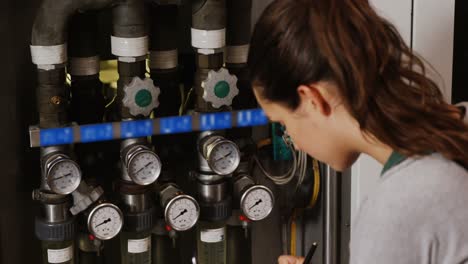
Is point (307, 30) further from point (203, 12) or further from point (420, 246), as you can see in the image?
point (203, 12)

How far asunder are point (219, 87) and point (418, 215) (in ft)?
2.04

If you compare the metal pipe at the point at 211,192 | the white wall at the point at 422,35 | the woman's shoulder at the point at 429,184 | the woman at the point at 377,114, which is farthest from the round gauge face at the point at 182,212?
the woman's shoulder at the point at 429,184

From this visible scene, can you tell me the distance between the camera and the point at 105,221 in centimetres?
170

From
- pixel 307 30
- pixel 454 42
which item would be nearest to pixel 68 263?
pixel 307 30

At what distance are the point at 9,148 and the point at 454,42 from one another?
3.16 feet

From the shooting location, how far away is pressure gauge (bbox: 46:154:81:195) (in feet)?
5.36

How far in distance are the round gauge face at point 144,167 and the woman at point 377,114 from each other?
45 cm

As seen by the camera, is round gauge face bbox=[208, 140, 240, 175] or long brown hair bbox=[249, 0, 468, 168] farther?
round gauge face bbox=[208, 140, 240, 175]

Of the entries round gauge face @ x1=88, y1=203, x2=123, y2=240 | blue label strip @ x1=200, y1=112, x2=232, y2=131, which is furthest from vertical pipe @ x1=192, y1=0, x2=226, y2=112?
round gauge face @ x1=88, y1=203, x2=123, y2=240

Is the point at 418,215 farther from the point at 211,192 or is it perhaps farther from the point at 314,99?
the point at 211,192

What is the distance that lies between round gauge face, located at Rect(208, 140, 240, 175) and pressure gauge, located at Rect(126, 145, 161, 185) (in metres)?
0.11

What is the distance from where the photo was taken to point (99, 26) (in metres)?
1.80

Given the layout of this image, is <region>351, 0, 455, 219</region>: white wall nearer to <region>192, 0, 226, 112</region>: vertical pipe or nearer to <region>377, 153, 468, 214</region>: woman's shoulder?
<region>192, 0, 226, 112</region>: vertical pipe

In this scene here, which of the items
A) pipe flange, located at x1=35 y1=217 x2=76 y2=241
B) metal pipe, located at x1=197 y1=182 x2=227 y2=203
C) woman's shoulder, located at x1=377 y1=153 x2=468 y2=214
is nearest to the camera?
woman's shoulder, located at x1=377 y1=153 x2=468 y2=214
